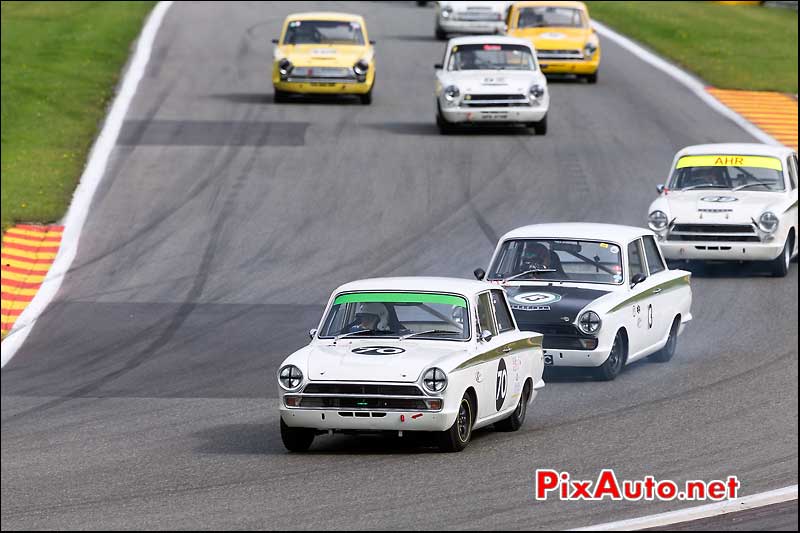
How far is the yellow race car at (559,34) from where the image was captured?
111 ft

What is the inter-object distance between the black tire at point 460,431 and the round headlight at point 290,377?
110 cm

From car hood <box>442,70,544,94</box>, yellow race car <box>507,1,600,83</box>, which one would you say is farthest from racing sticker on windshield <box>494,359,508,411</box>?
yellow race car <box>507,1,600,83</box>

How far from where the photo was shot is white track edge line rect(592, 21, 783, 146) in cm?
3016

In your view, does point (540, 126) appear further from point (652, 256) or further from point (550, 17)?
point (652, 256)

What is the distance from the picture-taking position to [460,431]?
38.1 ft

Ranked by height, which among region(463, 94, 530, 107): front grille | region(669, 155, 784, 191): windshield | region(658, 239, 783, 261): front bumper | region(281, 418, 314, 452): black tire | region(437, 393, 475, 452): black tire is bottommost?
region(463, 94, 530, 107): front grille

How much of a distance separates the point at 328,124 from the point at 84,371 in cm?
1442

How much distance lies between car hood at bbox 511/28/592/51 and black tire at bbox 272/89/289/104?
17.1ft

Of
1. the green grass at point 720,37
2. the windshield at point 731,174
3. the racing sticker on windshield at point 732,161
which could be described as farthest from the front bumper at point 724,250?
→ the green grass at point 720,37

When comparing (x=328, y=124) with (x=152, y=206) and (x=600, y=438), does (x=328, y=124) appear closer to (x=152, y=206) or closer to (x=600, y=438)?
(x=152, y=206)

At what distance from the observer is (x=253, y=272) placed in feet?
67.9

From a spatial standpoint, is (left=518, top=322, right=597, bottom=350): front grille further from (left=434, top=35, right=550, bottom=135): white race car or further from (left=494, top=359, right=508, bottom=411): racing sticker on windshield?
(left=434, top=35, right=550, bottom=135): white race car

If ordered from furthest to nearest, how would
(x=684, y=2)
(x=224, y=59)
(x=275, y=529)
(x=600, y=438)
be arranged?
(x=684, y=2)
(x=224, y=59)
(x=600, y=438)
(x=275, y=529)

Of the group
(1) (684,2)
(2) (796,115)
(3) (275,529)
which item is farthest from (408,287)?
(1) (684,2)
